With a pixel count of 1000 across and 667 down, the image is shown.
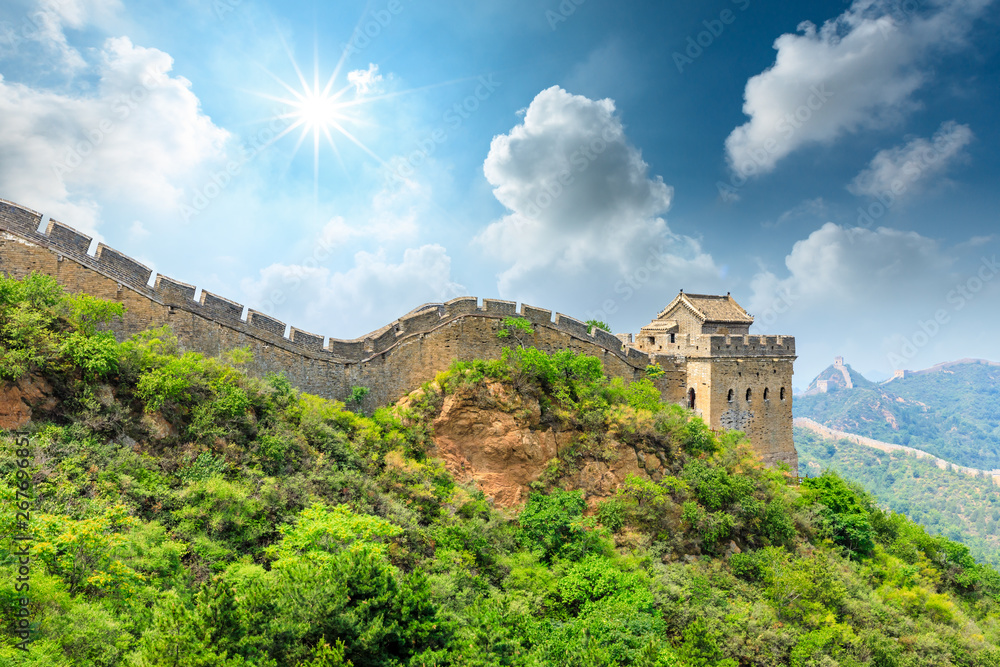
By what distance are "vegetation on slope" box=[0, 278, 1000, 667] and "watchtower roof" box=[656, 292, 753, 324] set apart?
17.3 ft

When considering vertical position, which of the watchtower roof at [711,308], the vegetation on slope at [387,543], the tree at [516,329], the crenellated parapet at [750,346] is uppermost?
the watchtower roof at [711,308]

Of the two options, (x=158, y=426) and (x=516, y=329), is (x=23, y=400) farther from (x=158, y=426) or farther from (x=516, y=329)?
(x=516, y=329)

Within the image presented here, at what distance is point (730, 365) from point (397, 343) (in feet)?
42.1

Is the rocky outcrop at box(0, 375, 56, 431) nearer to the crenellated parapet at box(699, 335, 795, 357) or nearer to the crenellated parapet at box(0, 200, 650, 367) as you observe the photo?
the crenellated parapet at box(0, 200, 650, 367)

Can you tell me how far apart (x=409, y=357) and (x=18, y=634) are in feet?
35.6

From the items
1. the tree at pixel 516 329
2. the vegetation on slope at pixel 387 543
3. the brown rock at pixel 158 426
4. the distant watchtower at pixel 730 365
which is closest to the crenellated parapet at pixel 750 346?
the distant watchtower at pixel 730 365

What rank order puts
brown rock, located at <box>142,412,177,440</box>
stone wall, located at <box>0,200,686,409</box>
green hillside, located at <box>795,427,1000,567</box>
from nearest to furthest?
brown rock, located at <box>142,412,177,440</box> < stone wall, located at <box>0,200,686,409</box> < green hillside, located at <box>795,427,1000,567</box>

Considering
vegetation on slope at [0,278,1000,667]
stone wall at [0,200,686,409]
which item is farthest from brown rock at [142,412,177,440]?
stone wall at [0,200,686,409]

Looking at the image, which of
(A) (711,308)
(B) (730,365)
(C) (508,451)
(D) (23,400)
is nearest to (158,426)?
(D) (23,400)

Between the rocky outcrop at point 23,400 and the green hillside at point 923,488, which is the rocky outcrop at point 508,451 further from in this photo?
the green hillside at point 923,488

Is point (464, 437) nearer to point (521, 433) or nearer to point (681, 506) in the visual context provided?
point (521, 433)

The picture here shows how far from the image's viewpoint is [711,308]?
22.5 metres

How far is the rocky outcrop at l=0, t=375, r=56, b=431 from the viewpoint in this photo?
8.83 m

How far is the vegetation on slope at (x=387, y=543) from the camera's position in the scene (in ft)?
21.6
